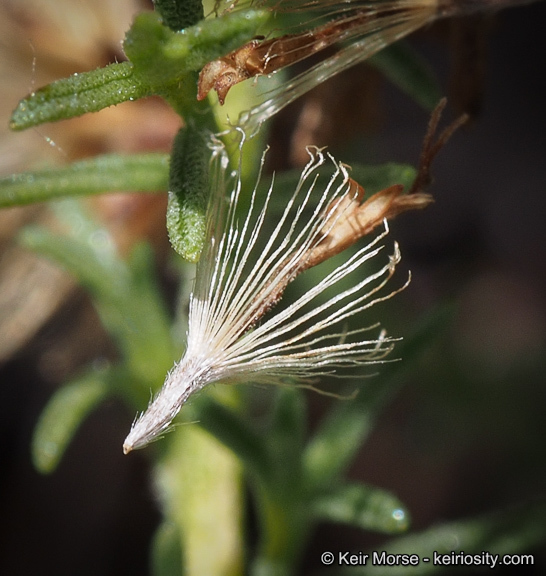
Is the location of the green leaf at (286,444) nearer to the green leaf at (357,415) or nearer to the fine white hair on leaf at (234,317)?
the green leaf at (357,415)

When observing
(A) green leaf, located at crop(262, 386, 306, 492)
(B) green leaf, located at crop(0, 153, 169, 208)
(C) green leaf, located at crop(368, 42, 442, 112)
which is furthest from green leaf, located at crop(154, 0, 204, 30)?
(A) green leaf, located at crop(262, 386, 306, 492)

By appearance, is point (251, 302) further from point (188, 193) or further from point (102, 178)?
point (102, 178)

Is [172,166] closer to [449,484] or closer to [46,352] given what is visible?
[46,352]

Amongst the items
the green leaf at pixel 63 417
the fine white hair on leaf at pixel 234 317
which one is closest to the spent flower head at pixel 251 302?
the fine white hair on leaf at pixel 234 317

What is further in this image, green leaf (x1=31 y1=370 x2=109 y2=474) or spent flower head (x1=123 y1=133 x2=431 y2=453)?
green leaf (x1=31 y1=370 x2=109 y2=474)

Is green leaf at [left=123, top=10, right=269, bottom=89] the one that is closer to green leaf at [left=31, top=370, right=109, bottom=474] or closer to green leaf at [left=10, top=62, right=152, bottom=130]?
green leaf at [left=10, top=62, right=152, bottom=130]

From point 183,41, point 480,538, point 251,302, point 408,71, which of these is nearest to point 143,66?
point 183,41
